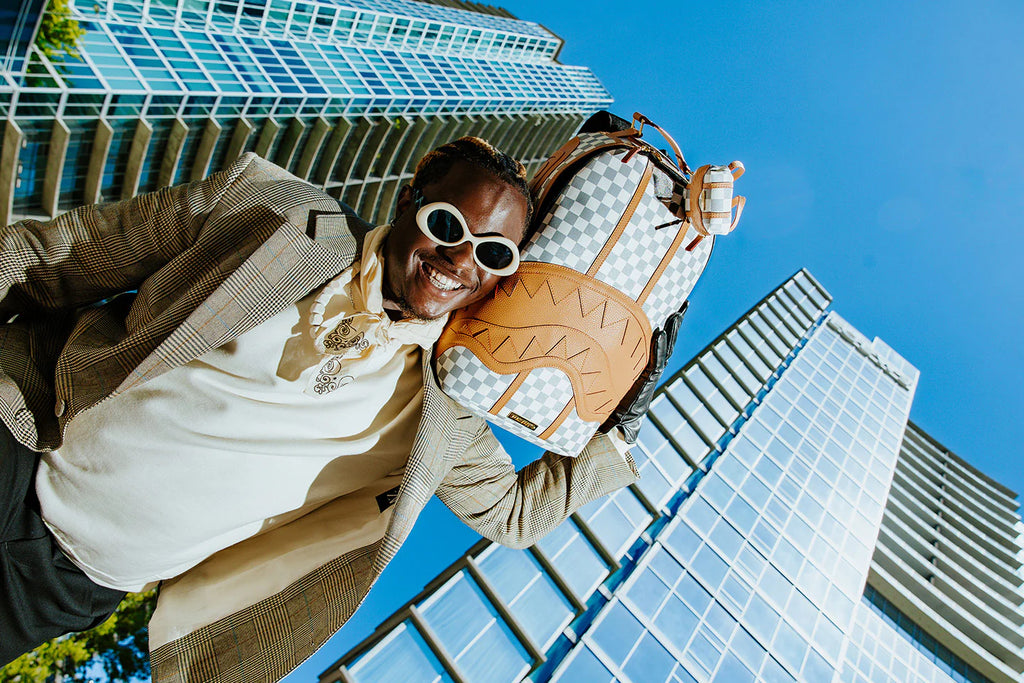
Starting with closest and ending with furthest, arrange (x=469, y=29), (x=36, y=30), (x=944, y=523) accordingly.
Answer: (x=36, y=30) → (x=944, y=523) → (x=469, y=29)

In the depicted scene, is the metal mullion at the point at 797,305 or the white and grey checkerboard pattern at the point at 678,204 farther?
the metal mullion at the point at 797,305

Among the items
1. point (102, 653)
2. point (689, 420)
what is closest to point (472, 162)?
point (689, 420)

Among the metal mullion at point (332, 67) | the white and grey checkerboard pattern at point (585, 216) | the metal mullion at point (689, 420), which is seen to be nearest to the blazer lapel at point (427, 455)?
the white and grey checkerboard pattern at point (585, 216)

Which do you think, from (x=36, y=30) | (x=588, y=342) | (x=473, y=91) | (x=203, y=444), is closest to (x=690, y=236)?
(x=588, y=342)

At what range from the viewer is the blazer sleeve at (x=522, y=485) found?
2.79 metres

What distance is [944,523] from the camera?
27.5 metres

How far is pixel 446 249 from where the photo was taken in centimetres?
227

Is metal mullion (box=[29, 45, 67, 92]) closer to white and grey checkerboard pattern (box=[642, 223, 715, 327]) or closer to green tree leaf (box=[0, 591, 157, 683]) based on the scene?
green tree leaf (box=[0, 591, 157, 683])

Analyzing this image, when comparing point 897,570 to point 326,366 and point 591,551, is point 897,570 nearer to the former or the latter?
point 591,551

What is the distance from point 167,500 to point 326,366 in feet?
2.66

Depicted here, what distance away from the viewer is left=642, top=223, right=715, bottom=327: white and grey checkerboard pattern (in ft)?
8.66

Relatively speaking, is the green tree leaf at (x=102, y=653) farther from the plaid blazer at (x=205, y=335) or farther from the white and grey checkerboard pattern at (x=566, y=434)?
the white and grey checkerboard pattern at (x=566, y=434)

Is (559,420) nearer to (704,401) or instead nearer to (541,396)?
(541,396)

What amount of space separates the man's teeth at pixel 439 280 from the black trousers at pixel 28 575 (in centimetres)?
167
